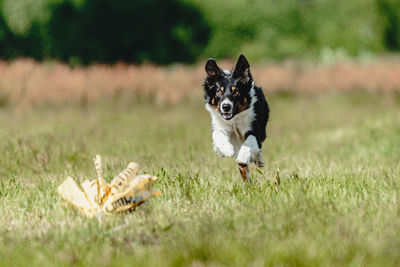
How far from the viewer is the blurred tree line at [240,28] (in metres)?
18.2

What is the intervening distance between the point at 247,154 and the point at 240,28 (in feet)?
47.9

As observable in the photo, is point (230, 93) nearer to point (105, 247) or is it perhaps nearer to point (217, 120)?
point (217, 120)

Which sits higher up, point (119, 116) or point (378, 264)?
point (119, 116)

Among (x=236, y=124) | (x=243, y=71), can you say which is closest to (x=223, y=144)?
(x=236, y=124)

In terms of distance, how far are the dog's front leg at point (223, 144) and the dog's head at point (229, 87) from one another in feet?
0.72

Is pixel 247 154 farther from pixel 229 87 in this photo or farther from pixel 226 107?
pixel 229 87

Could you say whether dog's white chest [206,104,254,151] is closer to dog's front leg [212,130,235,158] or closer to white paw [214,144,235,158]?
dog's front leg [212,130,235,158]

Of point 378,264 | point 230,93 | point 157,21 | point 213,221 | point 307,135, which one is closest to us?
point 378,264

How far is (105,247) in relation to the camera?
3.32m

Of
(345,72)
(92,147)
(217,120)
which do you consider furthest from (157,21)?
(217,120)

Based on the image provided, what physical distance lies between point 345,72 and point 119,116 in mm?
6617

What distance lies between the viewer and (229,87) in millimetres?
5188

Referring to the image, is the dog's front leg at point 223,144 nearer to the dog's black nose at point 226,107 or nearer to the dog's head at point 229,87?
the dog's head at point 229,87

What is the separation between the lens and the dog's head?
5.11 m
